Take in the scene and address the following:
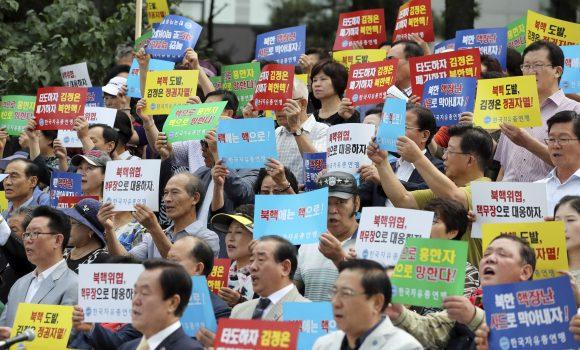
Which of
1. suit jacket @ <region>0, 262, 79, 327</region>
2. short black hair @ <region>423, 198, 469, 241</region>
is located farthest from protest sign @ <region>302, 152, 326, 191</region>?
suit jacket @ <region>0, 262, 79, 327</region>

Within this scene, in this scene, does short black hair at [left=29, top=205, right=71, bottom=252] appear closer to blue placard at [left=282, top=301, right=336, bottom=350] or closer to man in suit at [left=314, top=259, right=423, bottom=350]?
blue placard at [left=282, top=301, right=336, bottom=350]

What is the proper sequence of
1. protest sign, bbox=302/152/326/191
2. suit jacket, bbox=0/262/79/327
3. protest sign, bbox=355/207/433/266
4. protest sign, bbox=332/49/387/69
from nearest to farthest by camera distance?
protest sign, bbox=355/207/433/266, suit jacket, bbox=0/262/79/327, protest sign, bbox=302/152/326/191, protest sign, bbox=332/49/387/69

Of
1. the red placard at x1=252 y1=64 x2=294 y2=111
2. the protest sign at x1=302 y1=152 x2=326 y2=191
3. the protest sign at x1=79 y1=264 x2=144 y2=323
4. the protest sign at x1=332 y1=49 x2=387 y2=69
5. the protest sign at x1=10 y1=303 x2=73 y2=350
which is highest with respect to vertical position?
the protest sign at x1=332 y1=49 x2=387 y2=69

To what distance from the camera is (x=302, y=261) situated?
372 inches

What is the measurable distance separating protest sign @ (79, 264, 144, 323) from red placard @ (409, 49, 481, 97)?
384 cm

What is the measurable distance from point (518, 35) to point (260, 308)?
630 cm

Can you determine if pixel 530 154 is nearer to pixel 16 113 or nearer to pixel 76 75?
pixel 16 113

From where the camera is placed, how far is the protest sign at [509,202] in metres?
9.01

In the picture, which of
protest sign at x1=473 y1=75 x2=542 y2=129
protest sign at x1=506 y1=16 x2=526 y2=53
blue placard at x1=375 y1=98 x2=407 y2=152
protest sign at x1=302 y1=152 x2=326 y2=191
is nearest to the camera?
blue placard at x1=375 y1=98 x2=407 y2=152

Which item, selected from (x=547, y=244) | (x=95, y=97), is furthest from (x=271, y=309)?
(x=95, y=97)

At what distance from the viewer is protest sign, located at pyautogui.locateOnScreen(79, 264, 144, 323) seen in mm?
8805

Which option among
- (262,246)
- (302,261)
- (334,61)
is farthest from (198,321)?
(334,61)

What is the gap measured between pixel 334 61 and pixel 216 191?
7.80 ft

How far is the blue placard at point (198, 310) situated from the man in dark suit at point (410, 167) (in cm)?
214
